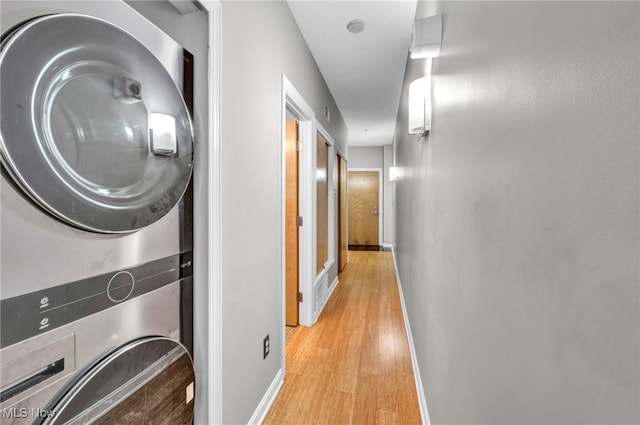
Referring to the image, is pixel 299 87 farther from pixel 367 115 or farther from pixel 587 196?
pixel 367 115

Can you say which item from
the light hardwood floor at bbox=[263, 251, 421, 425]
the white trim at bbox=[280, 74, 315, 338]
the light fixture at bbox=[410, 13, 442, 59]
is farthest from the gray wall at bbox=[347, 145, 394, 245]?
the light fixture at bbox=[410, 13, 442, 59]

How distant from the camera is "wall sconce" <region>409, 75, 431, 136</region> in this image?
4.94ft

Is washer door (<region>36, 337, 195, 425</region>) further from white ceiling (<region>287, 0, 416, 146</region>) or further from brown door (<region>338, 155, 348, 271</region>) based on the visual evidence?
brown door (<region>338, 155, 348, 271</region>)

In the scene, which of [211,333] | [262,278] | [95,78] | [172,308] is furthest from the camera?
[262,278]

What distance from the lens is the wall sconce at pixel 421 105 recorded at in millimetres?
1505

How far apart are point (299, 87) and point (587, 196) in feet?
7.57

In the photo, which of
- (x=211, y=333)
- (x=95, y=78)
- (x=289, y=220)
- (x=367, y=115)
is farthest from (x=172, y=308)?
(x=367, y=115)

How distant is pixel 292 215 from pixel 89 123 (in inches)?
83.1

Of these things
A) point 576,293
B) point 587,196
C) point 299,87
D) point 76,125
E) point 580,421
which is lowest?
point 580,421

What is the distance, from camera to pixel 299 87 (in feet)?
7.80

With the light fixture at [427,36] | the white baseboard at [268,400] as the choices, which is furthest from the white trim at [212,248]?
the light fixture at [427,36]

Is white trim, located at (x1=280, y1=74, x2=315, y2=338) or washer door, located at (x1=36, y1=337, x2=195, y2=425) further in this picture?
white trim, located at (x1=280, y1=74, x2=315, y2=338)

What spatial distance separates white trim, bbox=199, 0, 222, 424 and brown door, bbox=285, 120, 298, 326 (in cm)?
158

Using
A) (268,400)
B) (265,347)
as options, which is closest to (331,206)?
(265,347)
